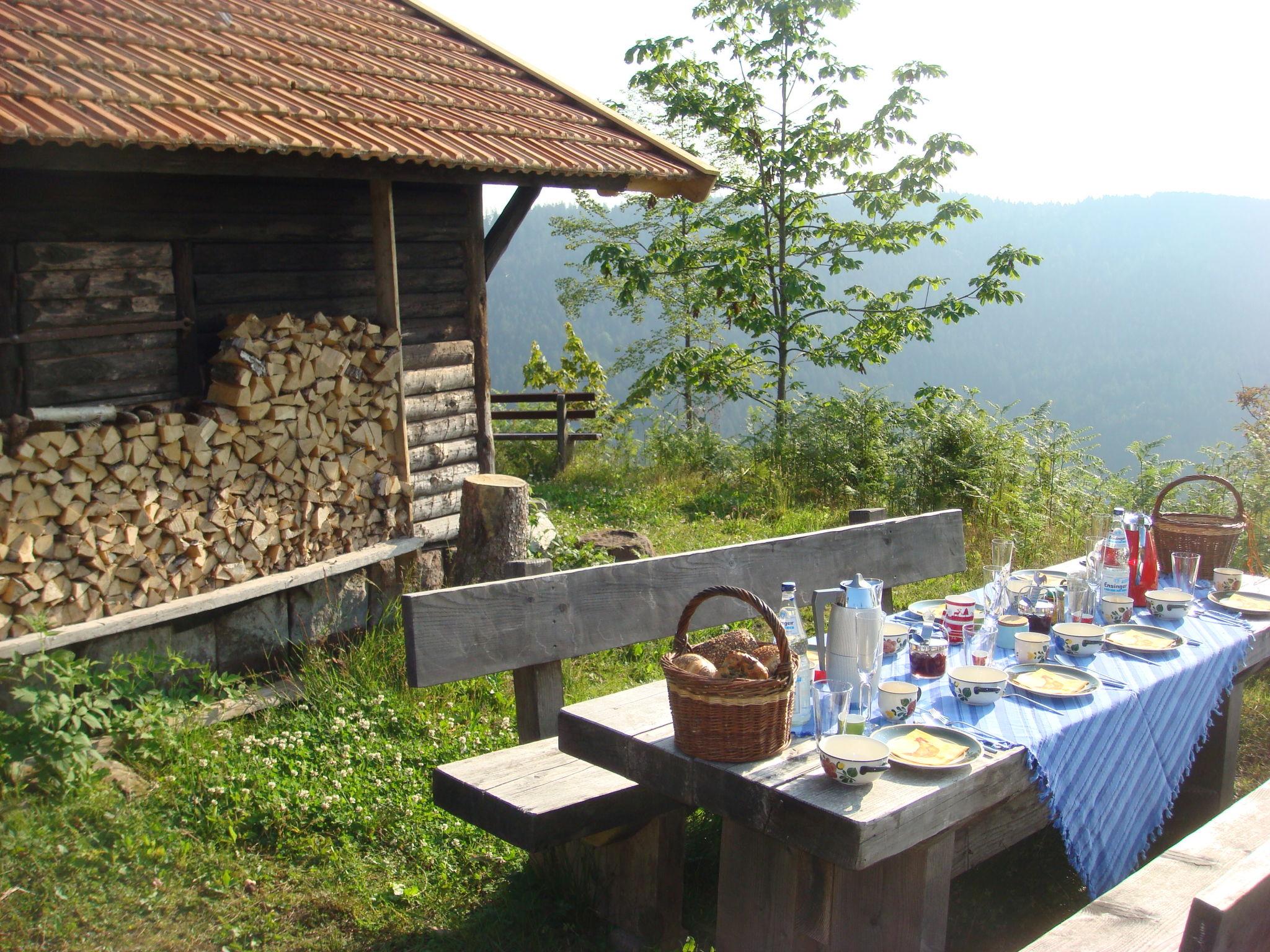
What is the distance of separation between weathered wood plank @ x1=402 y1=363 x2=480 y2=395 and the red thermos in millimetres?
3617

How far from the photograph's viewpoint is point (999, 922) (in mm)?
3092

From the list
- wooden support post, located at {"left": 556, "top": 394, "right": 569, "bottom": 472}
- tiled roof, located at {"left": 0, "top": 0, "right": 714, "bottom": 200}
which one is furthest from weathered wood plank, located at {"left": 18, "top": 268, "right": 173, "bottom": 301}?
wooden support post, located at {"left": 556, "top": 394, "right": 569, "bottom": 472}

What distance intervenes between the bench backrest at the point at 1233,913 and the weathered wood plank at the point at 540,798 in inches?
64.7

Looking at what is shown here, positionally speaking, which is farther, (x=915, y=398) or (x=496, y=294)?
(x=496, y=294)

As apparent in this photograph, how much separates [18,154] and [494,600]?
2425 mm

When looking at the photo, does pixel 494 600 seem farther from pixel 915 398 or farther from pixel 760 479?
pixel 915 398

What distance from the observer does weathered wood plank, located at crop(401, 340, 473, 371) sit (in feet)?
18.1

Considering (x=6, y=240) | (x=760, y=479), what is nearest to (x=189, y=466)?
(x=6, y=240)

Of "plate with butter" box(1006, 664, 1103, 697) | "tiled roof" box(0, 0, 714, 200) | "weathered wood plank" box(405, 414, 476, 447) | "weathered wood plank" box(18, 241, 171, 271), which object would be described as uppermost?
"tiled roof" box(0, 0, 714, 200)

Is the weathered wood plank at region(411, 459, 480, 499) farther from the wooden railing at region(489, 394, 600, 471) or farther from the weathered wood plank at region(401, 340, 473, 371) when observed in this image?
the wooden railing at region(489, 394, 600, 471)

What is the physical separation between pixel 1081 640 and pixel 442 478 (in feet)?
12.4

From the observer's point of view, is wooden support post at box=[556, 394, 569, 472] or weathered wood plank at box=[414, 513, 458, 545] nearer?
weathered wood plank at box=[414, 513, 458, 545]

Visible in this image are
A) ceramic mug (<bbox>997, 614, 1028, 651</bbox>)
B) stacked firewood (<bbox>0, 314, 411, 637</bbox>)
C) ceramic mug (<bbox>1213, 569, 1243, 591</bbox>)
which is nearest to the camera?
ceramic mug (<bbox>997, 614, 1028, 651</bbox>)

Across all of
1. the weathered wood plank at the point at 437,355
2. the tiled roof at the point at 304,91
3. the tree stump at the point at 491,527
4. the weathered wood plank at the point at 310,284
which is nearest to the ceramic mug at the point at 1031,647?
the tree stump at the point at 491,527
